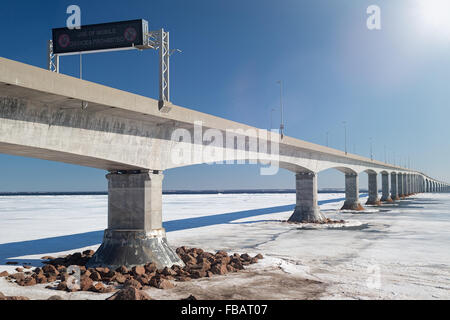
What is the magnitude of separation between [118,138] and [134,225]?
332cm

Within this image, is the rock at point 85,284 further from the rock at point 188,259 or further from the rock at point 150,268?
the rock at point 188,259

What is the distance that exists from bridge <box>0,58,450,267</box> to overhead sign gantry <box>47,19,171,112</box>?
1545mm

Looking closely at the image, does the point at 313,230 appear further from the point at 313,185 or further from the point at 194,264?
the point at 194,264

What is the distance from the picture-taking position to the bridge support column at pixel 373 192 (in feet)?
206

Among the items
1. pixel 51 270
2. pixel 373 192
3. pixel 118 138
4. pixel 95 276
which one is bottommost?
pixel 95 276

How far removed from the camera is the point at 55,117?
12.0 m

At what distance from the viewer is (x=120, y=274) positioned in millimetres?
13133

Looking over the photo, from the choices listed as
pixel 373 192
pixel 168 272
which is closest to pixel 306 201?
pixel 168 272

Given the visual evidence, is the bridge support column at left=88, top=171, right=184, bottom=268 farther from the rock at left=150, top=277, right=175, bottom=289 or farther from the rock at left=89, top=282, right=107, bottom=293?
the rock at left=89, top=282, right=107, bottom=293

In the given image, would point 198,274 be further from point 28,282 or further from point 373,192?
point 373,192

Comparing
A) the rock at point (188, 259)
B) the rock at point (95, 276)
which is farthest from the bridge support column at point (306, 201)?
the rock at point (95, 276)

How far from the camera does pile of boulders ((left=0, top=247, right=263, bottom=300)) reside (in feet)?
39.0

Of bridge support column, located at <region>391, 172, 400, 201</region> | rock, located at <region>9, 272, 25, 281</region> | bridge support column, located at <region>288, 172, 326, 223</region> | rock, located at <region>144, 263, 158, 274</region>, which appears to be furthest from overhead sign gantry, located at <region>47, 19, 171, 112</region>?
bridge support column, located at <region>391, 172, 400, 201</region>

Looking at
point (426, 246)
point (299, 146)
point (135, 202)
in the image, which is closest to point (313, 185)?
point (299, 146)
